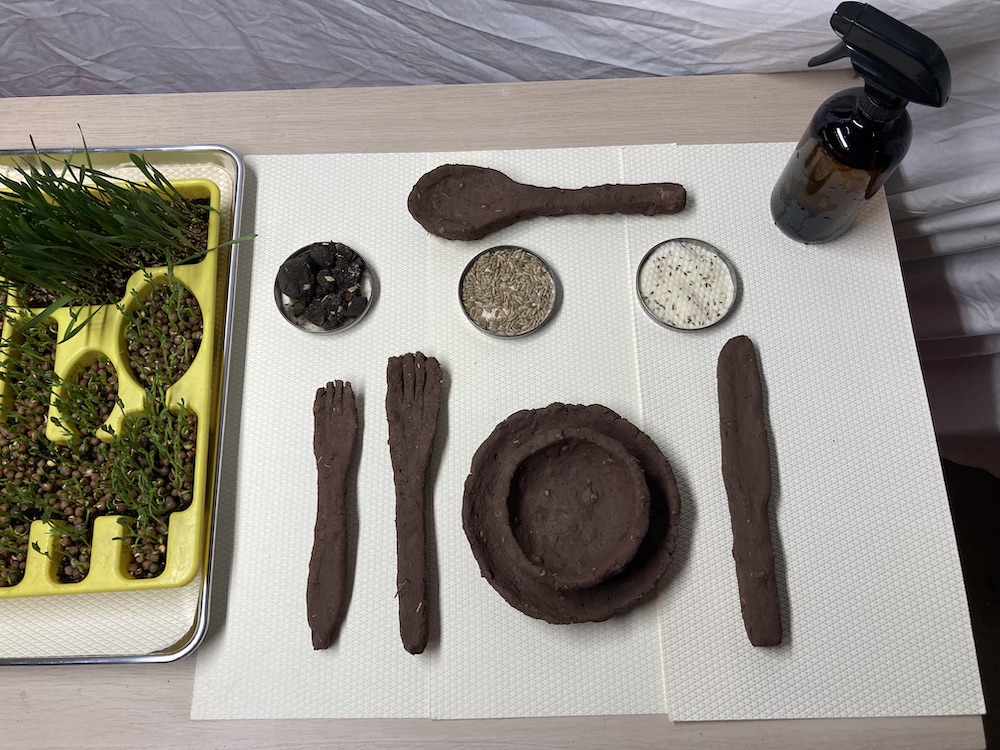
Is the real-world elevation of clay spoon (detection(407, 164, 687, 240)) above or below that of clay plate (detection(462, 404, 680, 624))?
above

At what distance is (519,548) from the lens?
776 millimetres

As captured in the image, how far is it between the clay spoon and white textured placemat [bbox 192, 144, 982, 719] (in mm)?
25

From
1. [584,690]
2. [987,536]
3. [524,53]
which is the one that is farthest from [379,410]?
[987,536]

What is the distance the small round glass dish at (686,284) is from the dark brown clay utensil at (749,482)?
0.19ft

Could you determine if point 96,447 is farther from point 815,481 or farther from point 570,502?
point 815,481

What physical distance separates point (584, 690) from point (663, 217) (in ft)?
2.09

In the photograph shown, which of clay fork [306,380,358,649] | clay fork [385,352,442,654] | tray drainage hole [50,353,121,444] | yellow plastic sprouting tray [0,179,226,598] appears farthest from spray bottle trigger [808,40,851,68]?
tray drainage hole [50,353,121,444]

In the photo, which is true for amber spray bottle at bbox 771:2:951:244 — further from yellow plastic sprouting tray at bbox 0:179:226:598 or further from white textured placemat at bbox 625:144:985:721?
yellow plastic sprouting tray at bbox 0:179:226:598

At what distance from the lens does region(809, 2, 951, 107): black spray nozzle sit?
670mm

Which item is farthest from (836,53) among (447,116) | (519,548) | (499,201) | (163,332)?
(163,332)

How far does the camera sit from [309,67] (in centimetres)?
122

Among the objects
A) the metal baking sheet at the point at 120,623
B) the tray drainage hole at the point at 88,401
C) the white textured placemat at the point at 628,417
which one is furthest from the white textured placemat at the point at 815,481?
the tray drainage hole at the point at 88,401

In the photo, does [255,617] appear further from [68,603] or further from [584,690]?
[584,690]

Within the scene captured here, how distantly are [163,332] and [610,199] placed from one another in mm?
647
